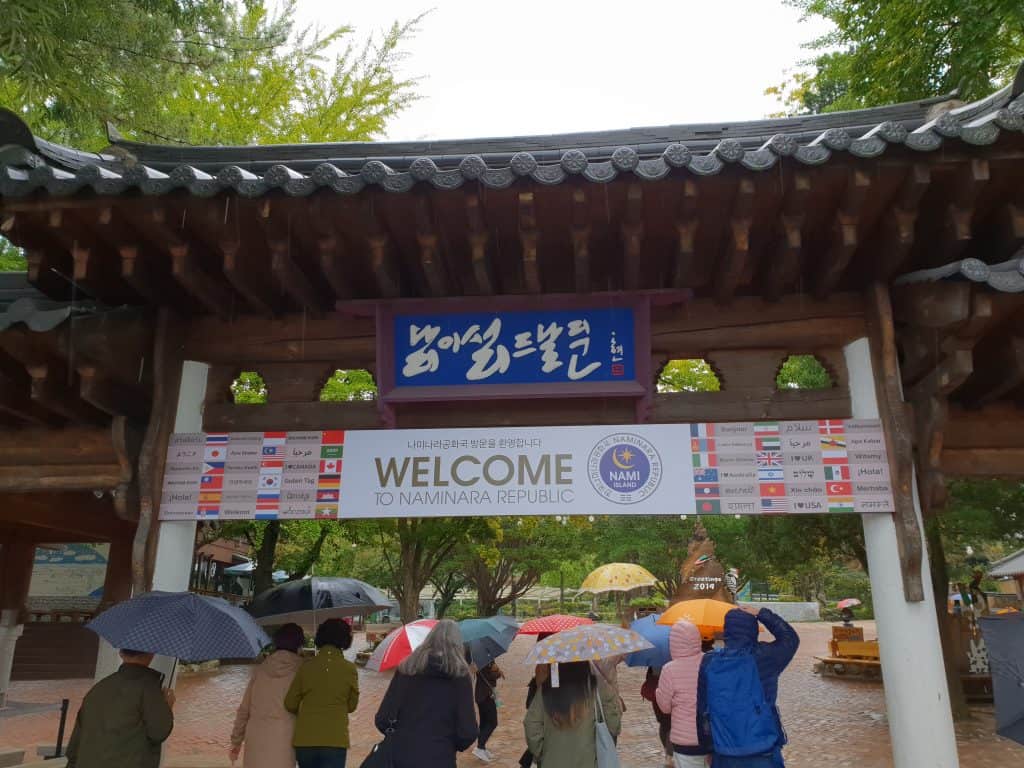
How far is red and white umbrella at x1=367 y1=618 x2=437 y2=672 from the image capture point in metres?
5.76

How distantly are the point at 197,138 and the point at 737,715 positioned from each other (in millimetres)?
14113

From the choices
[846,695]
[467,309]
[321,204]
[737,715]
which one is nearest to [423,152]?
[467,309]


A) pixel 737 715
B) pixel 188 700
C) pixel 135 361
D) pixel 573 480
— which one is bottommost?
pixel 188 700

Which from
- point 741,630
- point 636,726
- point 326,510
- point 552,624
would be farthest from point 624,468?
point 636,726

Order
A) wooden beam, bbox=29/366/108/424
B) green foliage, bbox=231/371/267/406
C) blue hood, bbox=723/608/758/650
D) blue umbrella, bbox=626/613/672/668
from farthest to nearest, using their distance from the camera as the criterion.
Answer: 1. green foliage, bbox=231/371/267/406
2. blue umbrella, bbox=626/613/672/668
3. wooden beam, bbox=29/366/108/424
4. blue hood, bbox=723/608/758/650

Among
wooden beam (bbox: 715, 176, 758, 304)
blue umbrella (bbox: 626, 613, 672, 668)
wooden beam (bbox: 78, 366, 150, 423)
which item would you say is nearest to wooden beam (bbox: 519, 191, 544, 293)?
wooden beam (bbox: 715, 176, 758, 304)

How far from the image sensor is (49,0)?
696 centimetres

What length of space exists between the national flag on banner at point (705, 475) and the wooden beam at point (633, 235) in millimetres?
1320

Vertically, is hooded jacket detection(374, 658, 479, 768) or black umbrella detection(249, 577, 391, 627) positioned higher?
black umbrella detection(249, 577, 391, 627)

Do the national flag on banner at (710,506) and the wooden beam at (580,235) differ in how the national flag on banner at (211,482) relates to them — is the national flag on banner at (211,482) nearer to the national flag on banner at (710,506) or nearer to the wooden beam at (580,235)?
the wooden beam at (580,235)

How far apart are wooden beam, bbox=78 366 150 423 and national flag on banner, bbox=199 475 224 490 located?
0.68 m

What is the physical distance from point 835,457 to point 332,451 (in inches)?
135

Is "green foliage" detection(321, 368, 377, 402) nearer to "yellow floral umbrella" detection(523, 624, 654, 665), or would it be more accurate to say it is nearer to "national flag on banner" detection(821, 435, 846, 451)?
"yellow floral umbrella" detection(523, 624, 654, 665)

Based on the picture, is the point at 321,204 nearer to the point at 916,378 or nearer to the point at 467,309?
the point at 467,309
